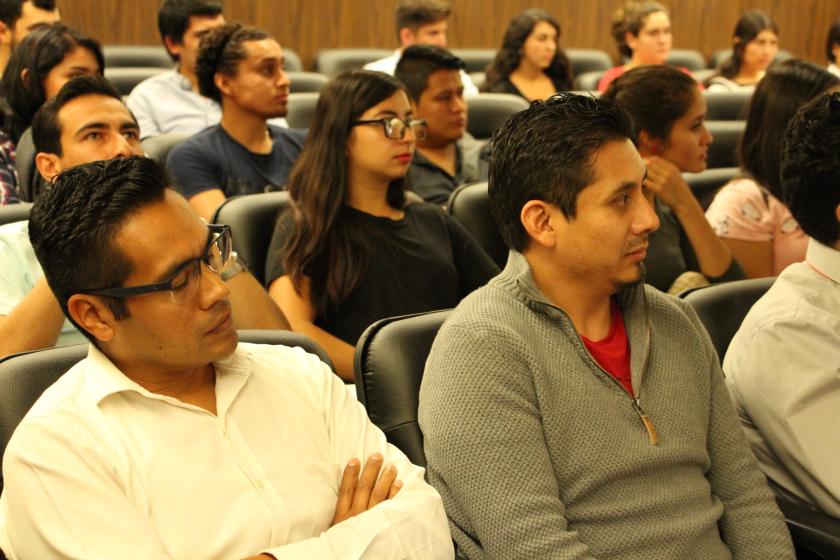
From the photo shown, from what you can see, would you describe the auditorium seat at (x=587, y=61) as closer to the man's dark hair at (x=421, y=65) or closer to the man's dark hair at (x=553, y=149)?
the man's dark hair at (x=421, y=65)

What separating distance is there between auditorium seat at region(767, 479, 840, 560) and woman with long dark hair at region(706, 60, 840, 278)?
1197 millimetres

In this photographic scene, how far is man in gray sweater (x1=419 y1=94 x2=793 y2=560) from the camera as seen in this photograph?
55.9 inches

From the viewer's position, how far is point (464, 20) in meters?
6.85

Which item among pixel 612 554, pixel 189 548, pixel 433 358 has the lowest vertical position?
pixel 612 554

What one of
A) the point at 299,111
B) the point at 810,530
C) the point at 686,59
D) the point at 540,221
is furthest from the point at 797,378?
the point at 686,59

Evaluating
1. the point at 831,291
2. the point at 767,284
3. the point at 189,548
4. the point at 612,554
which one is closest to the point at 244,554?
the point at 189,548

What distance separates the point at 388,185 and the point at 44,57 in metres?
1.24

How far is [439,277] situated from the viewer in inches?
98.0

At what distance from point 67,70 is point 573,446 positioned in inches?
87.7

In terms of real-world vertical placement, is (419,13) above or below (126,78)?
above

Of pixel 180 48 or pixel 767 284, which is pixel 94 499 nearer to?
pixel 767 284

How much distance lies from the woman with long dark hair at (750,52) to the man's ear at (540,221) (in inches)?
172

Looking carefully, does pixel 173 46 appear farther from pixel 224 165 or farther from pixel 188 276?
pixel 188 276

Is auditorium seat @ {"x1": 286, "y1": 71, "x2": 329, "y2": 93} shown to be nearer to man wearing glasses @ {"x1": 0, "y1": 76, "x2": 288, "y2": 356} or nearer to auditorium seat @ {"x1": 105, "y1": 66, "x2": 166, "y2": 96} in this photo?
auditorium seat @ {"x1": 105, "y1": 66, "x2": 166, "y2": 96}
